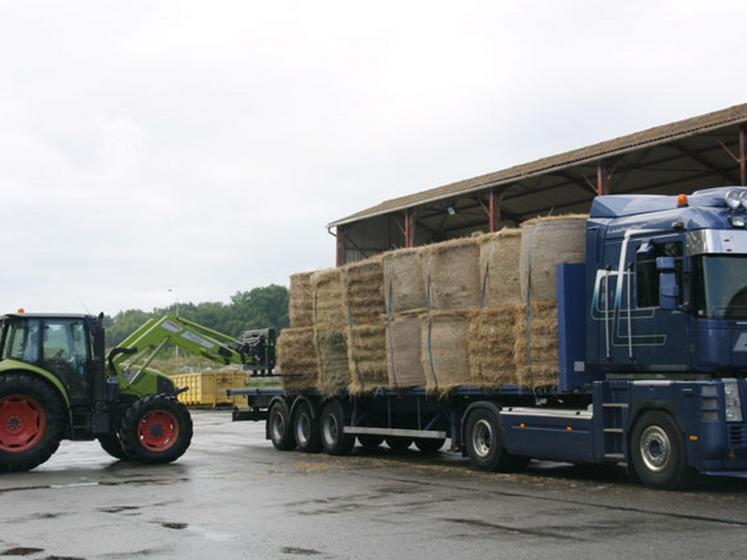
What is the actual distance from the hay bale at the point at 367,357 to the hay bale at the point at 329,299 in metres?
0.57

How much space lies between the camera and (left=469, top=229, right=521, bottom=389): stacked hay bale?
49.6 feet

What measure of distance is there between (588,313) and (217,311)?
108997 mm

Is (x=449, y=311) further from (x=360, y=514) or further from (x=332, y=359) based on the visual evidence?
(x=360, y=514)

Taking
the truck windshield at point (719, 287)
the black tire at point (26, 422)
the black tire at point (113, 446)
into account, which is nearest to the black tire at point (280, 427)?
the black tire at point (113, 446)

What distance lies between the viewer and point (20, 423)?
1697cm

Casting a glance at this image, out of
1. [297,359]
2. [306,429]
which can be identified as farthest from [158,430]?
[306,429]

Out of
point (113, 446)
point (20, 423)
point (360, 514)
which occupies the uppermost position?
point (20, 423)

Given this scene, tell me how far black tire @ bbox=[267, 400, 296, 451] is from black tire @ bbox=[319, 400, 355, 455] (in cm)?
111

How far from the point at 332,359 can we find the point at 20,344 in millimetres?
5168

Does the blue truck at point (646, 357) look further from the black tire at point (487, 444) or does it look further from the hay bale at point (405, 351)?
the hay bale at point (405, 351)

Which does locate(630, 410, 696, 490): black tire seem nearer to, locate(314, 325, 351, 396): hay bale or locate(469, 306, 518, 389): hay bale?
locate(469, 306, 518, 389): hay bale

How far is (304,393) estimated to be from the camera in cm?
2077

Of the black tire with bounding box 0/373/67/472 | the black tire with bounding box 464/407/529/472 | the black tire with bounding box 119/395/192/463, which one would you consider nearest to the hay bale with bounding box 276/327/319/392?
the black tire with bounding box 119/395/192/463

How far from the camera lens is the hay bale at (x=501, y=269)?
1518 cm
